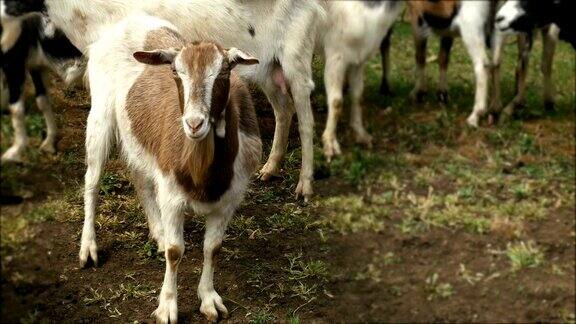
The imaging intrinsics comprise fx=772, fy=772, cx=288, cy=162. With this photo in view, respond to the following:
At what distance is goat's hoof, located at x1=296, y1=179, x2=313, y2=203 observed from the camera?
4.16 m

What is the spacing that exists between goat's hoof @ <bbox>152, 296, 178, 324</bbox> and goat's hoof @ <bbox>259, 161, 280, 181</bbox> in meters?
0.94

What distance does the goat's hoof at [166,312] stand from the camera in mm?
3273

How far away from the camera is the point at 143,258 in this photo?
3693 mm

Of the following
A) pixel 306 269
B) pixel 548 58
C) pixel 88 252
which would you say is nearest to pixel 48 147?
pixel 88 252

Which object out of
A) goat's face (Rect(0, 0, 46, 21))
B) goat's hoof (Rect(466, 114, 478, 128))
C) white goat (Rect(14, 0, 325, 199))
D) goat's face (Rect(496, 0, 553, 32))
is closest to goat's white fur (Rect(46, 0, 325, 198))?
white goat (Rect(14, 0, 325, 199))

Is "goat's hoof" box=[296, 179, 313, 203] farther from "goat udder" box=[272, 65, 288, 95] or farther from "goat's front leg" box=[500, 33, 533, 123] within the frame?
"goat's front leg" box=[500, 33, 533, 123]

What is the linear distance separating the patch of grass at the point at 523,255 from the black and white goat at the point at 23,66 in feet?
8.38

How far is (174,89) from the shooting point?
3490 millimetres

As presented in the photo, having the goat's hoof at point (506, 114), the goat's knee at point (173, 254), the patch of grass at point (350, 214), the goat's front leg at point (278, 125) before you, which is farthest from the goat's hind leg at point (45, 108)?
the goat's hoof at point (506, 114)

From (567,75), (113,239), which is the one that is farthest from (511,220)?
(567,75)

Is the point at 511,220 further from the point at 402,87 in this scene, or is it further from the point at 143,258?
the point at 402,87

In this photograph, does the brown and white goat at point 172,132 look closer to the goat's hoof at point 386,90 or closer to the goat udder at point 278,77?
the goat udder at point 278,77

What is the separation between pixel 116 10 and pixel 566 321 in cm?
273

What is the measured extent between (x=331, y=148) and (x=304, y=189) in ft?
4.49
